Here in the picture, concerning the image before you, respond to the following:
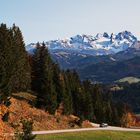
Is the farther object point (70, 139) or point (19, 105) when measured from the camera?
point (19, 105)

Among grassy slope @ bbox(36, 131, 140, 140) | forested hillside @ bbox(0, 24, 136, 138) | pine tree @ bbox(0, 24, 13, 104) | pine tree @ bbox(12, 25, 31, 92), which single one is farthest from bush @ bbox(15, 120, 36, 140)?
pine tree @ bbox(12, 25, 31, 92)

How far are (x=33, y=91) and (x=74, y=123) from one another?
12759 mm

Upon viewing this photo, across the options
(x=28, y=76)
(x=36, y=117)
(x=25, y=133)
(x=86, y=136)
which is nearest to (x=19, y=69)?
(x=28, y=76)

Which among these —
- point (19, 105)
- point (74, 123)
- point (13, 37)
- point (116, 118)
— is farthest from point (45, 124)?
point (116, 118)

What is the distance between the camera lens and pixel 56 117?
3504 inches

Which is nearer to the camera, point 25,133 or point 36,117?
point 25,133

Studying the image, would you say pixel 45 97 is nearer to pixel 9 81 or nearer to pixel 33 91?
pixel 33 91

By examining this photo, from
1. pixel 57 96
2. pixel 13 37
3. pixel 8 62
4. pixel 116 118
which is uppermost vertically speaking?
pixel 13 37

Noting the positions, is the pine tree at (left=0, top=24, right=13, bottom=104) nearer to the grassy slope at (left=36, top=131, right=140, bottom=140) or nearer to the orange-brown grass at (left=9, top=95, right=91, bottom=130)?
the orange-brown grass at (left=9, top=95, right=91, bottom=130)

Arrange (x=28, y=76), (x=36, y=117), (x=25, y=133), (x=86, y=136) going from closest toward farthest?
(x=25, y=133) < (x=86, y=136) < (x=36, y=117) < (x=28, y=76)

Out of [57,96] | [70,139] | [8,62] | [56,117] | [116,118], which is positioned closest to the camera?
[70,139]

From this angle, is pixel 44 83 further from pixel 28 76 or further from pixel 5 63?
pixel 5 63

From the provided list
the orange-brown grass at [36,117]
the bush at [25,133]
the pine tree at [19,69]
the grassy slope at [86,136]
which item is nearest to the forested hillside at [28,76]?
the pine tree at [19,69]

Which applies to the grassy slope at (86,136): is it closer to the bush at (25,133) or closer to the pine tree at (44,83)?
the pine tree at (44,83)
